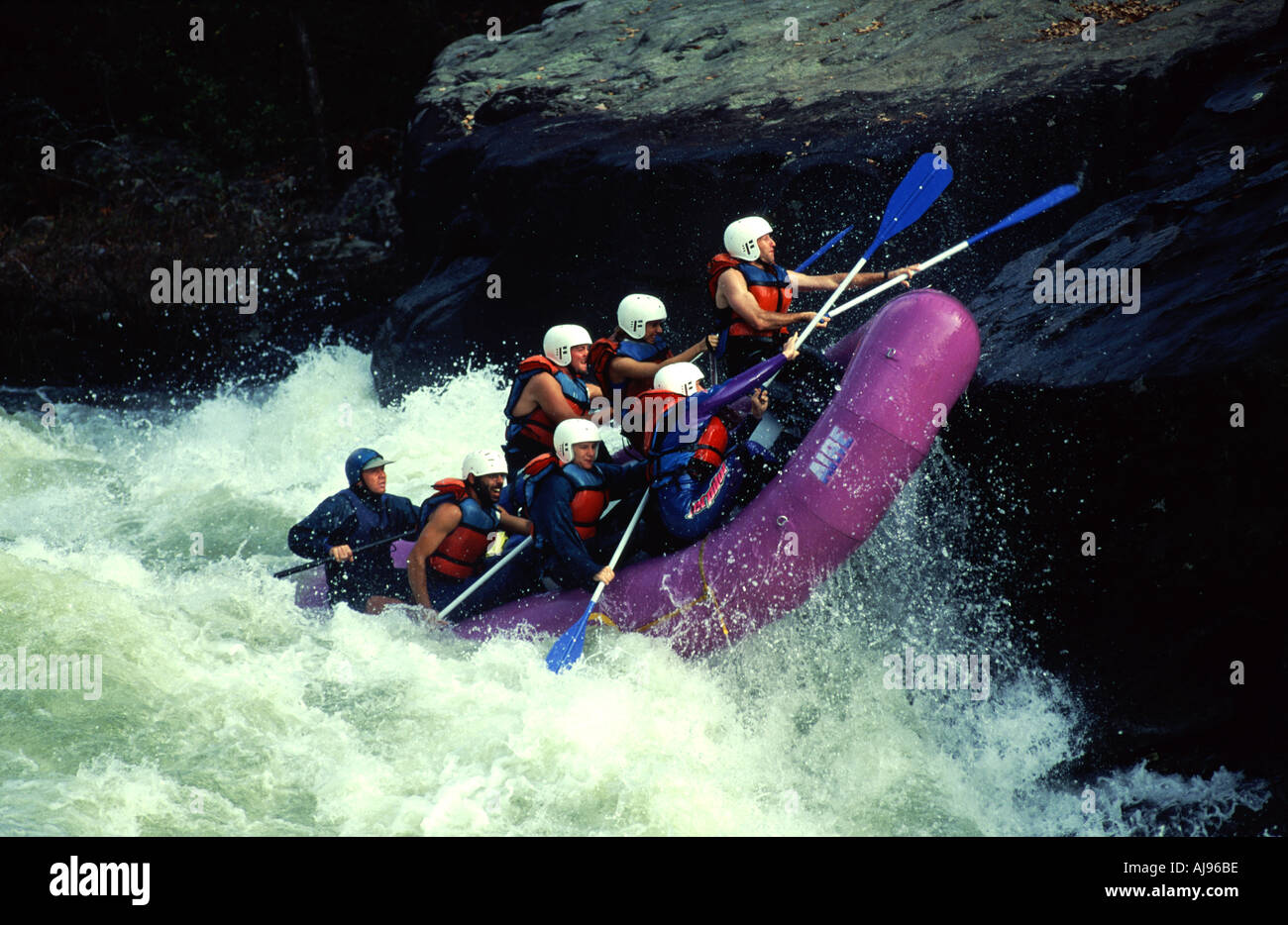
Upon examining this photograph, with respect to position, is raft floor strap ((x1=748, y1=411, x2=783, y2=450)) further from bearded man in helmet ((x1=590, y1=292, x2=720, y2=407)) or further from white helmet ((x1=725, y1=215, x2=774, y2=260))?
white helmet ((x1=725, y1=215, x2=774, y2=260))

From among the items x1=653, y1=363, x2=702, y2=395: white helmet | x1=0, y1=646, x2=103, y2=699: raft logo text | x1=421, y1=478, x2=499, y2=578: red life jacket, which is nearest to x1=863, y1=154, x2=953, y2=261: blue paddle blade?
x1=653, y1=363, x2=702, y2=395: white helmet

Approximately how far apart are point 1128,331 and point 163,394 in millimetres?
10691

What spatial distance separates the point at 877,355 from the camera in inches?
215

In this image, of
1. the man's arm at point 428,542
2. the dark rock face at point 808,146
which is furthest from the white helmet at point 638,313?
the dark rock face at point 808,146

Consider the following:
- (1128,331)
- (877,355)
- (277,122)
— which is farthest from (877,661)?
(277,122)

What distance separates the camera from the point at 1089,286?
5836mm

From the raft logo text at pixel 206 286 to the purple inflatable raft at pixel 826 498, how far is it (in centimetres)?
1029

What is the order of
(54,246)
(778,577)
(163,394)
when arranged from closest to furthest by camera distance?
(778,577), (163,394), (54,246)

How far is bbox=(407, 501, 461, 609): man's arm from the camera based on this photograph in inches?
245

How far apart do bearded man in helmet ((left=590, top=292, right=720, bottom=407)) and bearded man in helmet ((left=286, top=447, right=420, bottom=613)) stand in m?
1.35

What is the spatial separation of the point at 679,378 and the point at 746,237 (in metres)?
1.15

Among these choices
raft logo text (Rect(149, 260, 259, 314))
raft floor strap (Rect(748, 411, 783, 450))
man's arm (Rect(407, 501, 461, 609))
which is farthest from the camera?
raft logo text (Rect(149, 260, 259, 314))

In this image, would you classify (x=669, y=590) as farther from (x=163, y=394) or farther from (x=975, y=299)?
(x=163, y=394)

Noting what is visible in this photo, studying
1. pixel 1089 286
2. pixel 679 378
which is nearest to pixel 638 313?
pixel 679 378
